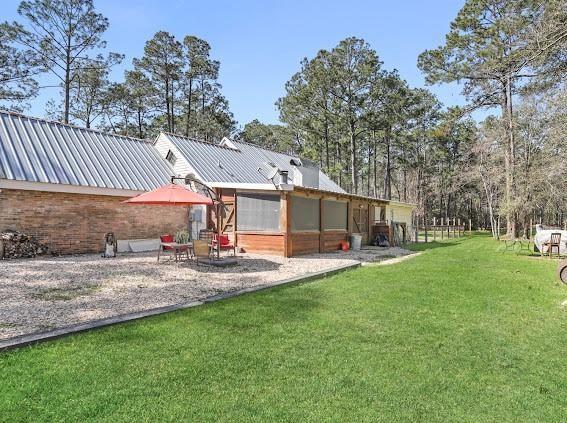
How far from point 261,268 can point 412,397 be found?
7.41m

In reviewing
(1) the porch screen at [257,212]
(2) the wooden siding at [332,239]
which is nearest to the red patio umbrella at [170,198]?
(1) the porch screen at [257,212]

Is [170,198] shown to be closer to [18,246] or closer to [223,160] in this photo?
[18,246]

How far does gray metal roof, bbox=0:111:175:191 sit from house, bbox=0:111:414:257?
36mm

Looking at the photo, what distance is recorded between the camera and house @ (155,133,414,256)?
44.5 feet

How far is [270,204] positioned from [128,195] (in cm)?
501

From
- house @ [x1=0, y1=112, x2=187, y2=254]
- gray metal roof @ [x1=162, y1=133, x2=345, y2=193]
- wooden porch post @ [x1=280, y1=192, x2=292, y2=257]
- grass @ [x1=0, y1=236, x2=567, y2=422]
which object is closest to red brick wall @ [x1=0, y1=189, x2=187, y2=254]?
house @ [x1=0, y1=112, x2=187, y2=254]

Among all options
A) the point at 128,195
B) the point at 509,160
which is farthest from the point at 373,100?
the point at 128,195

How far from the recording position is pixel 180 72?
103 ft

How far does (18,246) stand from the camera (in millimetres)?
11117

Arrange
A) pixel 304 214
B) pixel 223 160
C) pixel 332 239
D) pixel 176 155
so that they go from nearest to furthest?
pixel 304 214 → pixel 332 239 → pixel 176 155 → pixel 223 160

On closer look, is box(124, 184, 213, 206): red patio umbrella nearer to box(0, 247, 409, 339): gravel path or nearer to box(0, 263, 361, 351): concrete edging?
box(0, 247, 409, 339): gravel path

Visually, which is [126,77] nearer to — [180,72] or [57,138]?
[180,72]

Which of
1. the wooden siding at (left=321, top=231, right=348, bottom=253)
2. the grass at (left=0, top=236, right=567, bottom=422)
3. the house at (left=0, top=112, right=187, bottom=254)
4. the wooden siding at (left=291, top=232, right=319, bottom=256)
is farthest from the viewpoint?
the wooden siding at (left=321, top=231, right=348, bottom=253)

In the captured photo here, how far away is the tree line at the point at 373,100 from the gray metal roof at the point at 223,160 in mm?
10480
